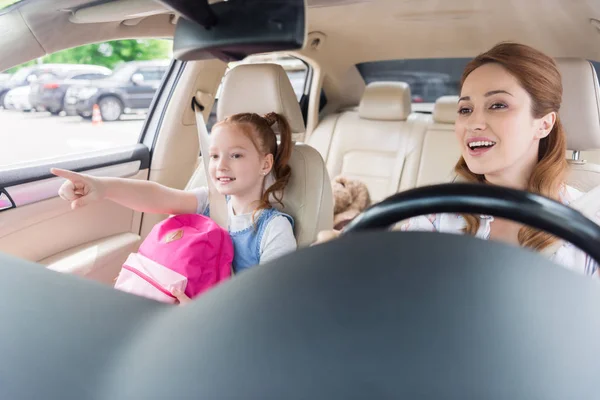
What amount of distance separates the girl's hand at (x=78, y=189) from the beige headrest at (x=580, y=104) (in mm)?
1578

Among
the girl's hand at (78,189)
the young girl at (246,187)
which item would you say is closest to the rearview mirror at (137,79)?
the young girl at (246,187)

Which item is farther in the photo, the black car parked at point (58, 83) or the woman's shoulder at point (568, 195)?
the black car parked at point (58, 83)

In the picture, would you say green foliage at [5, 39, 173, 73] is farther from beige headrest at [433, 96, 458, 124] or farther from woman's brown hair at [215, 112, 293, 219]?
beige headrest at [433, 96, 458, 124]

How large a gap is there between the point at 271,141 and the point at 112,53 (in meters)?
0.76

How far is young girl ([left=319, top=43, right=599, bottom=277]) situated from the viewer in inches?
54.2

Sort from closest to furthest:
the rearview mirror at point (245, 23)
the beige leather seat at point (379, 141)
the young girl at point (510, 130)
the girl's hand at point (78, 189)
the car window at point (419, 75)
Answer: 1. the rearview mirror at point (245, 23)
2. the young girl at point (510, 130)
3. the girl's hand at point (78, 189)
4. the beige leather seat at point (379, 141)
5. the car window at point (419, 75)

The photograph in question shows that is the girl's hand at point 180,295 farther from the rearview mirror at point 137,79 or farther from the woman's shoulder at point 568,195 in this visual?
the rearview mirror at point 137,79

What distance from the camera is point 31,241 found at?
75.9 inches

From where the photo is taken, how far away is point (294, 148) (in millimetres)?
2033

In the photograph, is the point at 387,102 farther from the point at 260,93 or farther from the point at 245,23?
the point at 245,23

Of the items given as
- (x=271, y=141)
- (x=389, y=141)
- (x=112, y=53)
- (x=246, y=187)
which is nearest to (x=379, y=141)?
(x=389, y=141)

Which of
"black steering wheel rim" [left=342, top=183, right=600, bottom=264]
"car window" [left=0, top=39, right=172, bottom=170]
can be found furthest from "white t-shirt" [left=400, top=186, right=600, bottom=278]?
"car window" [left=0, top=39, right=172, bottom=170]

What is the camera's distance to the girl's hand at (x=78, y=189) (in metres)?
1.66

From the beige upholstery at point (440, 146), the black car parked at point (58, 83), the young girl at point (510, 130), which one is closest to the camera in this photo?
the young girl at point (510, 130)
